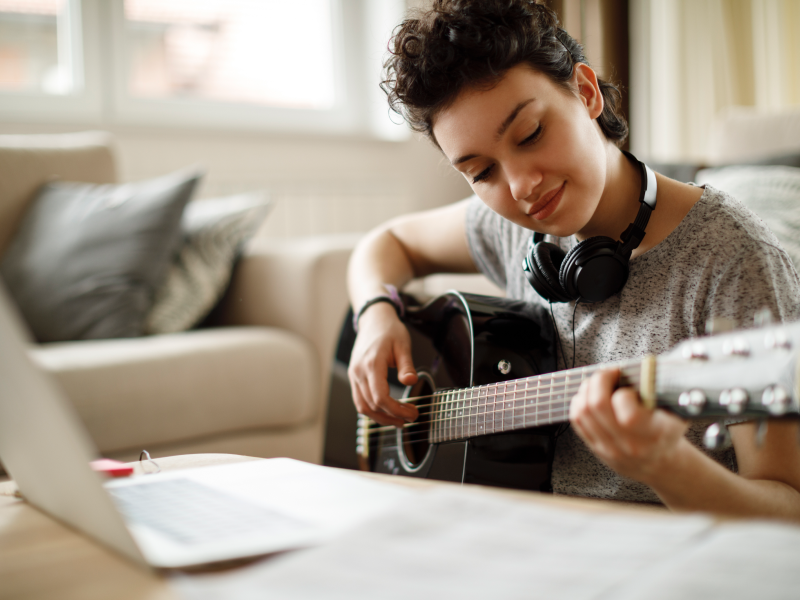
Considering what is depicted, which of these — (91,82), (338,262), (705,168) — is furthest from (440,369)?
(91,82)

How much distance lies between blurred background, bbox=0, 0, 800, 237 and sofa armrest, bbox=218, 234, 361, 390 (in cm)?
85

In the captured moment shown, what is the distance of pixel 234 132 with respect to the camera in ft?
8.80

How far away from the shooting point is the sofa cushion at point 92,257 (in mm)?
1628

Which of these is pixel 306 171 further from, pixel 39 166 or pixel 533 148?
pixel 533 148

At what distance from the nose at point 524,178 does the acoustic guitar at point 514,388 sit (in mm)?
204

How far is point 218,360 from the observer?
1559 mm

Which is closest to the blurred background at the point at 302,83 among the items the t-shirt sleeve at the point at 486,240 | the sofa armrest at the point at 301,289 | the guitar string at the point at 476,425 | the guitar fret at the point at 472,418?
the sofa armrest at the point at 301,289

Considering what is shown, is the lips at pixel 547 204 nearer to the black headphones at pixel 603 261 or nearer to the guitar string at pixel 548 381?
the black headphones at pixel 603 261

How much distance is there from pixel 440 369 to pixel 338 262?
2.71 feet

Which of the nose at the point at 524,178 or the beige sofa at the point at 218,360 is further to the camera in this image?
the beige sofa at the point at 218,360

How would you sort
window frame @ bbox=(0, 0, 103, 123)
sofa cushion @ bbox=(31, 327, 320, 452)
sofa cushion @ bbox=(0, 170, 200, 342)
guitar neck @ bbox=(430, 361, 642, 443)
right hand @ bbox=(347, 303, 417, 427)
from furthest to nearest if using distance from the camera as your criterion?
window frame @ bbox=(0, 0, 103, 123)
sofa cushion @ bbox=(0, 170, 200, 342)
sofa cushion @ bbox=(31, 327, 320, 452)
right hand @ bbox=(347, 303, 417, 427)
guitar neck @ bbox=(430, 361, 642, 443)

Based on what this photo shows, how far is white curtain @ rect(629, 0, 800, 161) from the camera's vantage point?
2.95 metres

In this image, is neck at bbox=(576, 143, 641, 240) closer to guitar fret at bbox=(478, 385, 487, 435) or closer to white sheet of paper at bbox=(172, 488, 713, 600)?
guitar fret at bbox=(478, 385, 487, 435)

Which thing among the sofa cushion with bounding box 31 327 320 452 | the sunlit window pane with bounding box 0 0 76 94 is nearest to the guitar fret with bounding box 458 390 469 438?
the sofa cushion with bounding box 31 327 320 452
